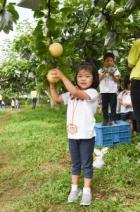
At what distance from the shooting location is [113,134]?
6719 mm

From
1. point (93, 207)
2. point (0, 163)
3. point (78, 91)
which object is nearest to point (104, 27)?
point (78, 91)

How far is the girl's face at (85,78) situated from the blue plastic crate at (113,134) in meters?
2.89

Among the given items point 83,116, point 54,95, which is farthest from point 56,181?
point 54,95

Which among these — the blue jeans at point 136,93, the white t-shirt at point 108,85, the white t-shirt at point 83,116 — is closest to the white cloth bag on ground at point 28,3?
the white t-shirt at point 83,116

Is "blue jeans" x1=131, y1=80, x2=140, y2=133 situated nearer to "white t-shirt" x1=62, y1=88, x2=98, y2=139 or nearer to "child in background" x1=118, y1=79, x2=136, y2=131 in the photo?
"white t-shirt" x1=62, y1=88, x2=98, y2=139

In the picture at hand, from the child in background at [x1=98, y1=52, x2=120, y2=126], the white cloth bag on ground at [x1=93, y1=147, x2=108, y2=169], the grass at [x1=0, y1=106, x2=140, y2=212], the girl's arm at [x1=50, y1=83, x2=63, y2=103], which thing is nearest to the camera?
the girl's arm at [x1=50, y1=83, x2=63, y2=103]

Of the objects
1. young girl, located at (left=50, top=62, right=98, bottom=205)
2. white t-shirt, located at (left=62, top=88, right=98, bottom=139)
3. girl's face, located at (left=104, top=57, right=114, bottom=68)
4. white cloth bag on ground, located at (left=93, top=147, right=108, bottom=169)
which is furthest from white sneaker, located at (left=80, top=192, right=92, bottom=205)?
girl's face, located at (left=104, top=57, right=114, bottom=68)

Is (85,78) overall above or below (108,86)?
above

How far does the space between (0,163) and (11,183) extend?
134 centimetres

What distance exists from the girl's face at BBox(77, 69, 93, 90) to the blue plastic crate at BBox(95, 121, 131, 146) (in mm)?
→ 2893

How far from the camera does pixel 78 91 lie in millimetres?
3613

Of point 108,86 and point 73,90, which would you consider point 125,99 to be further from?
point 73,90

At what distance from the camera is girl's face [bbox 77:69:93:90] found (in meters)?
3.74

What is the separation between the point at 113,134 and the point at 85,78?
3097mm
